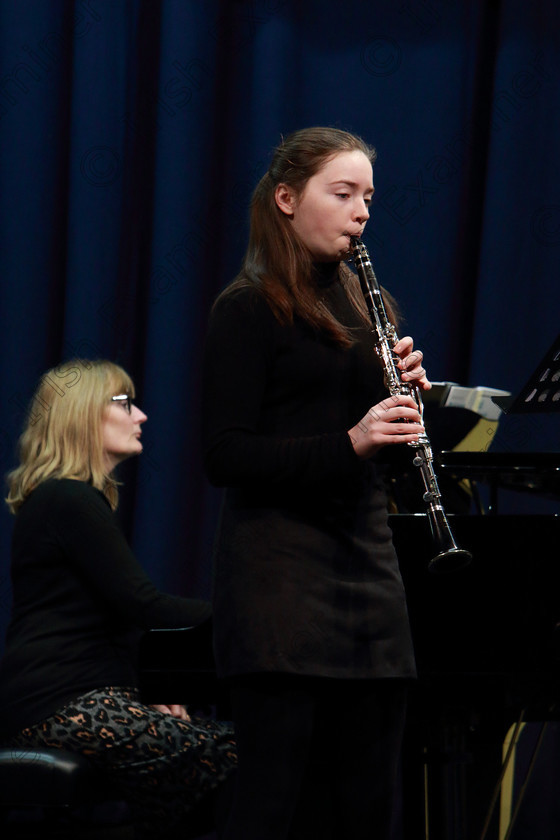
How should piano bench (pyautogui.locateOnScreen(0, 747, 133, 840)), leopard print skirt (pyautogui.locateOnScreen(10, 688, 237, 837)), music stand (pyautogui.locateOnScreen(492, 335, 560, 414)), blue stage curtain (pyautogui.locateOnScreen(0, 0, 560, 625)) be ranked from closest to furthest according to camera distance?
music stand (pyautogui.locateOnScreen(492, 335, 560, 414)) < piano bench (pyautogui.locateOnScreen(0, 747, 133, 840)) < leopard print skirt (pyautogui.locateOnScreen(10, 688, 237, 837)) < blue stage curtain (pyautogui.locateOnScreen(0, 0, 560, 625))

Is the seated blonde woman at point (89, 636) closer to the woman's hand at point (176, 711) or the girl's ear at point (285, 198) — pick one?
the woman's hand at point (176, 711)

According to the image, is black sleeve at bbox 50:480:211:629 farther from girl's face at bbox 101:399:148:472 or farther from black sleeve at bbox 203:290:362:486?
black sleeve at bbox 203:290:362:486

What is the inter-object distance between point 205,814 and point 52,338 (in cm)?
179

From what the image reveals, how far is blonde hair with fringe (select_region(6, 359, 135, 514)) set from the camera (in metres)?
2.54

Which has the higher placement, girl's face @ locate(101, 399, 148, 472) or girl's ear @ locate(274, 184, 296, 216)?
girl's ear @ locate(274, 184, 296, 216)

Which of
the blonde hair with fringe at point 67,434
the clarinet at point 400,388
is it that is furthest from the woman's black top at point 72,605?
the clarinet at point 400,388

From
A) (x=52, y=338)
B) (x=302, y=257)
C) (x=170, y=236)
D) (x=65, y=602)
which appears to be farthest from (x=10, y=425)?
(x=302, y=257)

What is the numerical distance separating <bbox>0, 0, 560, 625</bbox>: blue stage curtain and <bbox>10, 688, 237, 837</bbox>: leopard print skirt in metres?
1.13

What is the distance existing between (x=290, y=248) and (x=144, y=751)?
121cm

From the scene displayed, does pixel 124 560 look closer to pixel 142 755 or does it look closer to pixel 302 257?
pixel 142 755

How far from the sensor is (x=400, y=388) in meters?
1.49

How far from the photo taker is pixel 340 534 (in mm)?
1464

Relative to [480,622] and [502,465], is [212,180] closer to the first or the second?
[502,465]

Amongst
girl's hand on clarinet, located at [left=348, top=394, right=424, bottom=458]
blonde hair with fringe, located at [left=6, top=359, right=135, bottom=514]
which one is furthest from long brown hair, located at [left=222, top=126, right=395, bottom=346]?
blonde hair with fringe, located at [left=6, top=359, right=135, bottom=514]
